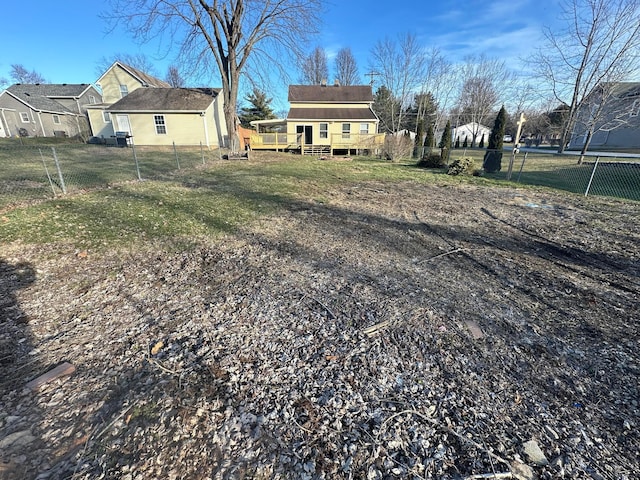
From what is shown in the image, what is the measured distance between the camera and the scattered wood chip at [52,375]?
1.85 meters

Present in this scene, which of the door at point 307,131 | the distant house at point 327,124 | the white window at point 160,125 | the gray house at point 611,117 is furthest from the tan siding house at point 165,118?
the gray house at point 611,117

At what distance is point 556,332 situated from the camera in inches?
99.3

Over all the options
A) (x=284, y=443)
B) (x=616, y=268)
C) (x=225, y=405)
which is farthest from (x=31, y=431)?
(x=616, y=268)

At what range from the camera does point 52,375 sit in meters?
1.92

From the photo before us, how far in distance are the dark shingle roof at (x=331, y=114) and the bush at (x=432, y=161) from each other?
808 cm

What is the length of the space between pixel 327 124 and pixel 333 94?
4164 mm

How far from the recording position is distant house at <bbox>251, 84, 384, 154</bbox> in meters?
20.9

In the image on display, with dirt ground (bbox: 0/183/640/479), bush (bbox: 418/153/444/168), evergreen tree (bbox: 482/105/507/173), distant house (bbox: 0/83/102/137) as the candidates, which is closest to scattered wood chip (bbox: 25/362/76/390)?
dirt ground (bbox: 0/183/640/479)

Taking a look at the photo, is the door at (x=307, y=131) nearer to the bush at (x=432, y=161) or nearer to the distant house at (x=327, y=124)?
the distant house at (x=327, y=124)

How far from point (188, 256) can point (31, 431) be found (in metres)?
2.50

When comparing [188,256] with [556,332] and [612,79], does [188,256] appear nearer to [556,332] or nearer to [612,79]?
[556,332]

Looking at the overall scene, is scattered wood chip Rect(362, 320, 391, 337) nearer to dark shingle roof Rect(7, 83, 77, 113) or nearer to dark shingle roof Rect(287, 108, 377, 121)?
dark shingle roof Rect(287, 108, 377, 121)

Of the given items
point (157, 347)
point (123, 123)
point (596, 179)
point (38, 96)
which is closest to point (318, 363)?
point (157, 347)

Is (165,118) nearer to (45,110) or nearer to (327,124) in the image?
(327,124)
